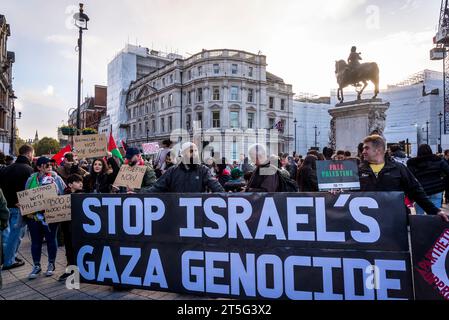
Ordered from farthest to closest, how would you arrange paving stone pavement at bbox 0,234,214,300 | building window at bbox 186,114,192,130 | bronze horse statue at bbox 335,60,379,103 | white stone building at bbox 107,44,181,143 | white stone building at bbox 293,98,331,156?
white stone building at bbox 107,44,181,143
white stone building at bbox 293,98,331,156
building window at bbox 186,114,192,130
bronze horse statue at bbox 335,60,379,103
paving stone pavement at bbox 0,234,214,300

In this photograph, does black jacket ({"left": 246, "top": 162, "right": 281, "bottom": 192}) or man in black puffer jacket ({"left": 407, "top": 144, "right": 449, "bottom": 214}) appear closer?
black jacket ({"left": 246, "top": 162, "right": 281, "bottom": 192})

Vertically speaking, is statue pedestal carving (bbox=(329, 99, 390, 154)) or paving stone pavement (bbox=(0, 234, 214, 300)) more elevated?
statue pedestal carving (bbox=(329, 99, 390, 154))

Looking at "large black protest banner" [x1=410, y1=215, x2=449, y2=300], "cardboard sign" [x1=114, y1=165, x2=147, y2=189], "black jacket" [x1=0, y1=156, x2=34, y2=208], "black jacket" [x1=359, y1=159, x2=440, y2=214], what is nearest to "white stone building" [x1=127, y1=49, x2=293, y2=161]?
"black jacket" [x1=0, y1=156, x2=34, y2=208]

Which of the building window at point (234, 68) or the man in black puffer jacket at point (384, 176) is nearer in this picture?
the man in black puffer jacket at point (384, 176)

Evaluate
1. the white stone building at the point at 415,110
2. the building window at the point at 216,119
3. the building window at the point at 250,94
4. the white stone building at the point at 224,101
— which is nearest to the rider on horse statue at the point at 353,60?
the white stone building at the point at 224,101

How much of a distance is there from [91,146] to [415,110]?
6092cm

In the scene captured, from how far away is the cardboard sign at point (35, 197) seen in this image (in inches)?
195

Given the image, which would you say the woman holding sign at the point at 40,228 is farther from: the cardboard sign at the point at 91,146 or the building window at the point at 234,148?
the building window at the point at 234,148

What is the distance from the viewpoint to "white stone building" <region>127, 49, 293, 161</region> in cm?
4925

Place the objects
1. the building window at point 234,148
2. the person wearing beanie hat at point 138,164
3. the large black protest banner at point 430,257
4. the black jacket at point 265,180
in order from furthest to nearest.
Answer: the building window at point 234,148
the person wearing beanie hat at point 138,164
the black jacket at point 265,180
the large black protest banner at point 430,257

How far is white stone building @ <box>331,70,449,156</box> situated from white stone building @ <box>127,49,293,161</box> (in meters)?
14.6

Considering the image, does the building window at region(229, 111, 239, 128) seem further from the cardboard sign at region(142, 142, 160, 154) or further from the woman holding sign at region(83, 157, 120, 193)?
the woman holding sign at region(83, 157, 120, 193)

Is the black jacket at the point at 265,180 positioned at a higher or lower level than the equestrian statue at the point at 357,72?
lower
